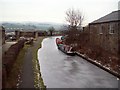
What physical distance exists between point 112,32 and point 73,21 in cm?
2612

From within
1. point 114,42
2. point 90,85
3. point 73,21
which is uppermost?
point 73,21

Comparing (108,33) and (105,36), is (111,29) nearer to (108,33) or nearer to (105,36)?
(108,33)

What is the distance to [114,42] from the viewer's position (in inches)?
945

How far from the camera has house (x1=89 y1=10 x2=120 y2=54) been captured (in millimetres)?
23456

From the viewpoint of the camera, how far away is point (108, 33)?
25891mm

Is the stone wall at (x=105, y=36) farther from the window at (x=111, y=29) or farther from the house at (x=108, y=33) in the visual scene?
the window at (x=111, y=29)

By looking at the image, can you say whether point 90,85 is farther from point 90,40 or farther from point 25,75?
point 90,40

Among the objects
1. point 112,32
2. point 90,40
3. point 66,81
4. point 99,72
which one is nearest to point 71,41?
point 90,40

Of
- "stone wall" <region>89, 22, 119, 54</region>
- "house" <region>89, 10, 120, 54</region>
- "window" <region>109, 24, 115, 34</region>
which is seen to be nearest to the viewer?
"house" <region>89, 10, 120, 54</region>

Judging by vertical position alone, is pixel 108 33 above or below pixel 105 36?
above

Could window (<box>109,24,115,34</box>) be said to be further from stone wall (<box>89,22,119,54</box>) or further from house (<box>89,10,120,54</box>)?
stone wall (<box>89,22,119,54</box>)

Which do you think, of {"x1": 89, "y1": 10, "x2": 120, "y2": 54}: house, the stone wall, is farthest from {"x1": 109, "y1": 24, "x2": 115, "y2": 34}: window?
the stone wall

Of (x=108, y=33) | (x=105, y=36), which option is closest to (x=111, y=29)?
(x=108, y=33)

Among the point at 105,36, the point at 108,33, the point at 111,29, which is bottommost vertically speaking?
the point at 105,36
